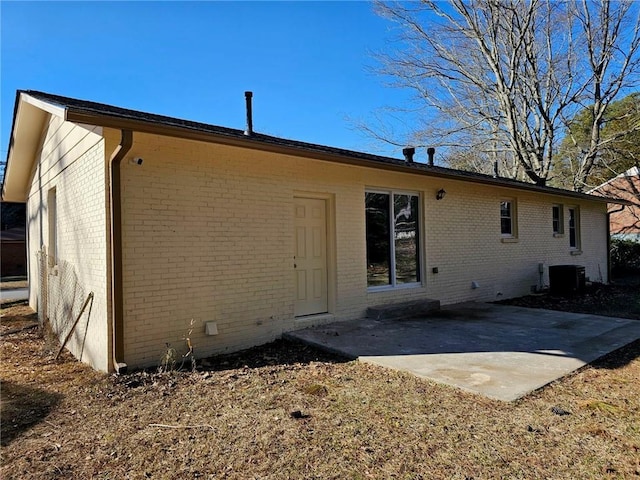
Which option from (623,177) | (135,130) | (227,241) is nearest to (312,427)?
(227,241)

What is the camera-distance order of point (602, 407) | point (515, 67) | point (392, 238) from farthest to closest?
point (515, 67), point (392, 238), point (602, 407)

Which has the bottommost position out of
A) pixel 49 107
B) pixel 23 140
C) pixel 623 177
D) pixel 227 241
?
pixel 227 241

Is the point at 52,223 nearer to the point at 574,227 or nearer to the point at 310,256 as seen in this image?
the point at 310,256

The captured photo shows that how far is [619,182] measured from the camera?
23.1 meters

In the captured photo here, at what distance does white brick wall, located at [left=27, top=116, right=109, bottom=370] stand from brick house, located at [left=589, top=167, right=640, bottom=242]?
80.0ft

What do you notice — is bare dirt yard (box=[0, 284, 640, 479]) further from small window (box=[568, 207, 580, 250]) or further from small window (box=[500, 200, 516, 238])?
small window (box=[568, 207, 580, 250])

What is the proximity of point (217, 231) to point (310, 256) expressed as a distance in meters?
1.87

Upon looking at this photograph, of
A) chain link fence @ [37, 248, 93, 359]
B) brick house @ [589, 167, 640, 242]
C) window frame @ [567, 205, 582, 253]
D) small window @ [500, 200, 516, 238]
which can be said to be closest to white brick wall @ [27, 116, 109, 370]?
chain link fence @ [37, 248, 93, 359]

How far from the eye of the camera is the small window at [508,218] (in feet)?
36.5

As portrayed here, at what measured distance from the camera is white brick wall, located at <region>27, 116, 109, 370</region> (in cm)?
512

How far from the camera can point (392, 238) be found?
834 cm

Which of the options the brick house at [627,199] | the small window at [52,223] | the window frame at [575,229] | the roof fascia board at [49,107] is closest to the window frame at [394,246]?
the roof fascia board at [49,107]

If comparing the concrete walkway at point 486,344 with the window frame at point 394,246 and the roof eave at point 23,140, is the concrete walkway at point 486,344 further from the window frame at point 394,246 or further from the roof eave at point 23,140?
the roof eave at point 23,140

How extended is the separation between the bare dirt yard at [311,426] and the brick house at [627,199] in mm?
21379
